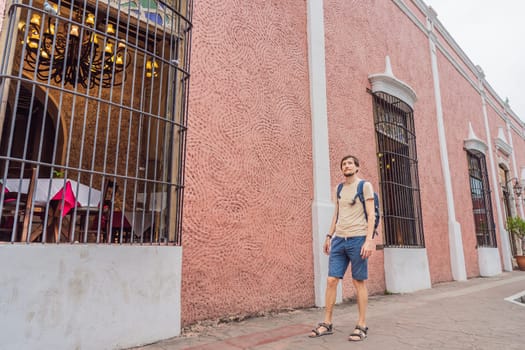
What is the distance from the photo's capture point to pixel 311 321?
373 cm

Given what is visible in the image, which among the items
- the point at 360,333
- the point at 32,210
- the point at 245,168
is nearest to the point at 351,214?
the point at 360,333

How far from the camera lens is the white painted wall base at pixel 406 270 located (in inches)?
237

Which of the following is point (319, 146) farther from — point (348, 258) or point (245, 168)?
point (348, 258)

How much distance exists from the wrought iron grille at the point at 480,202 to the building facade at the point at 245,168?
6.97ft

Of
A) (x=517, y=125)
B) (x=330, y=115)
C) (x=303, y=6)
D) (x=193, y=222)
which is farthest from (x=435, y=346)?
(x=517, y=125)

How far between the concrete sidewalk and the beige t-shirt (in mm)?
874

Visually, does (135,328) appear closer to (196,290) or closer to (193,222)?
(196,290)

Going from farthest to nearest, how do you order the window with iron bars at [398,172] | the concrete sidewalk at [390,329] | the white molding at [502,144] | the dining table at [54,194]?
the white molding at [502,144]
the window with iron bars at [398,172]
the dining table at [54,194]
the concrete sidewalk at [390,329]

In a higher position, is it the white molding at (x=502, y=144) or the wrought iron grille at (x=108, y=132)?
the white molding at (x=502, y=144)

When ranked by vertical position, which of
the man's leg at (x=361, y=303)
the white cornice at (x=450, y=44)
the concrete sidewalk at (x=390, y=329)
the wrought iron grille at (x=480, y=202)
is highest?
the white cornice at (x=450, y=44)

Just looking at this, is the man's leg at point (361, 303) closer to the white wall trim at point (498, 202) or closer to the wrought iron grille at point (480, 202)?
the wrought iron grille at point (480, 202)

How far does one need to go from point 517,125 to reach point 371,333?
60.4ft

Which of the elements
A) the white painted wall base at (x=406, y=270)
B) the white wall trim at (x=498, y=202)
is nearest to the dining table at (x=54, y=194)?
the white painted wall base at (x=406, y=270)

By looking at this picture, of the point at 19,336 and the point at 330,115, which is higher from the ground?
the point at 330,115
